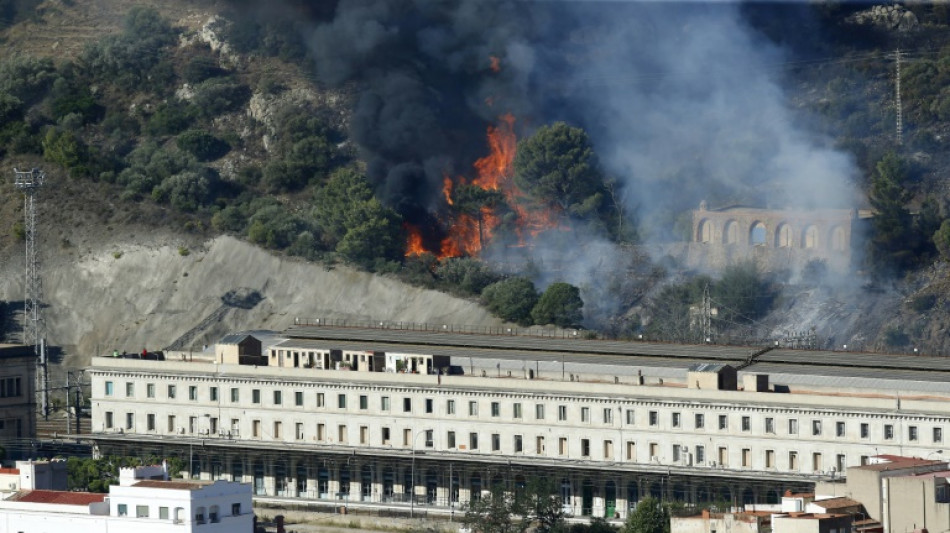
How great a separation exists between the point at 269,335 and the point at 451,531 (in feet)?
94.4

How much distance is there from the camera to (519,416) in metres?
174

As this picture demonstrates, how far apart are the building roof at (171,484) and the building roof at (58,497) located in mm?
2440

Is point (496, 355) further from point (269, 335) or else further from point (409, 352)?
point (269, 335)

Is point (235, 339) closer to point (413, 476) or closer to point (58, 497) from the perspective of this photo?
point (413, 476)

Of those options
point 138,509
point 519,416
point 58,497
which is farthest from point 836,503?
A: point 519,416

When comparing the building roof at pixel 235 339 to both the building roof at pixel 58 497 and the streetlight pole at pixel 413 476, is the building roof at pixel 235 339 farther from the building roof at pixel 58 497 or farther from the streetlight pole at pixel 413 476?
the building roof at pixel 58 497

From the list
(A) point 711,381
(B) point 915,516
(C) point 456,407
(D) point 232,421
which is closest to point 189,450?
(D) point 232,421

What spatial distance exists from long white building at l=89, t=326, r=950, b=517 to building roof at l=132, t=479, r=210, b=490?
96.5ft

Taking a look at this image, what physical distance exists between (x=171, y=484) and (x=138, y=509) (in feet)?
5.70

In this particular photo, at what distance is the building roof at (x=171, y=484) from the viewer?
144375 mm

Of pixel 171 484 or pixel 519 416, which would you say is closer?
pixel 171 484

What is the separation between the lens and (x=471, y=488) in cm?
17500

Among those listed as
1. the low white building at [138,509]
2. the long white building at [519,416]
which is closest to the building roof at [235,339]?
the long white building at [519,416]

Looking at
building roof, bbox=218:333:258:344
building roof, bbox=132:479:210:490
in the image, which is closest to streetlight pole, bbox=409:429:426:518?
building roof, bbox=218:333:258:344
